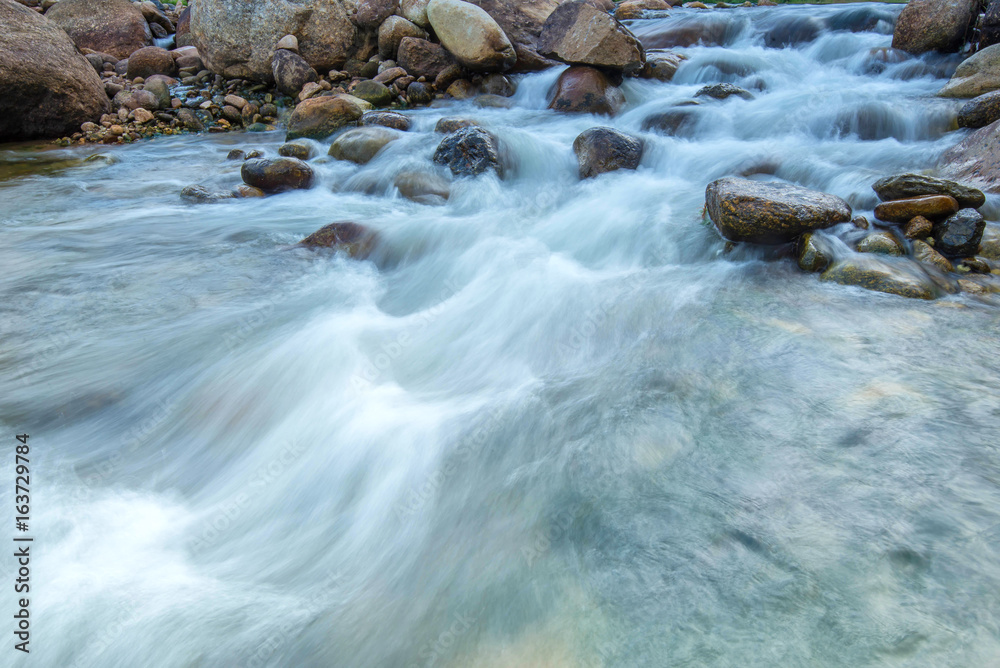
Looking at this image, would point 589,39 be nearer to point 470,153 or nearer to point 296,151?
point 470,153

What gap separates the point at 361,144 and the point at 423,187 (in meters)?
1.59

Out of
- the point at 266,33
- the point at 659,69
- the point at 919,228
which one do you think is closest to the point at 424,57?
the point at 266,33

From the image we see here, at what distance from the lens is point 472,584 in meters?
2.02

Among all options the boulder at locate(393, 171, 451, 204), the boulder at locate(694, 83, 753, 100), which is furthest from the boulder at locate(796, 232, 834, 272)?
the boulder at locate(694, 83, 753, 100)

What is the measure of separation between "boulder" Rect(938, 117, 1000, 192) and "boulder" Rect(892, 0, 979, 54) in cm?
404

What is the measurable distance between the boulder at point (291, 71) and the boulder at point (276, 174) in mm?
3972

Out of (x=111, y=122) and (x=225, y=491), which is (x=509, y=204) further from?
(x=111, y=122)

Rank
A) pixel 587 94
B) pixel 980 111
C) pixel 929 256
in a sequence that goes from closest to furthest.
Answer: pixel 929 256, pixel 980 111, pixel 587 94

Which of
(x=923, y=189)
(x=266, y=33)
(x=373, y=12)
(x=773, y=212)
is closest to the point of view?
(x=773, y=212)

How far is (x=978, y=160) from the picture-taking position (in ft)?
15.6

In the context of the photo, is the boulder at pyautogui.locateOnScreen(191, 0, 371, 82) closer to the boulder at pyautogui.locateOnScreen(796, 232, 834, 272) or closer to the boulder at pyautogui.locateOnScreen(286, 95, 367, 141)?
the boulder at pyautogui.locateOnScreen(286, 95, 367, 141)

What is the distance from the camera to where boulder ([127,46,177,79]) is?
428 inches

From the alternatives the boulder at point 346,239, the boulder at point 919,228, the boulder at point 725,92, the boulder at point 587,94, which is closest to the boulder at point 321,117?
the boulder at point 587,94

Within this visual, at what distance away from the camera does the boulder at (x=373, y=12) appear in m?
10.0
